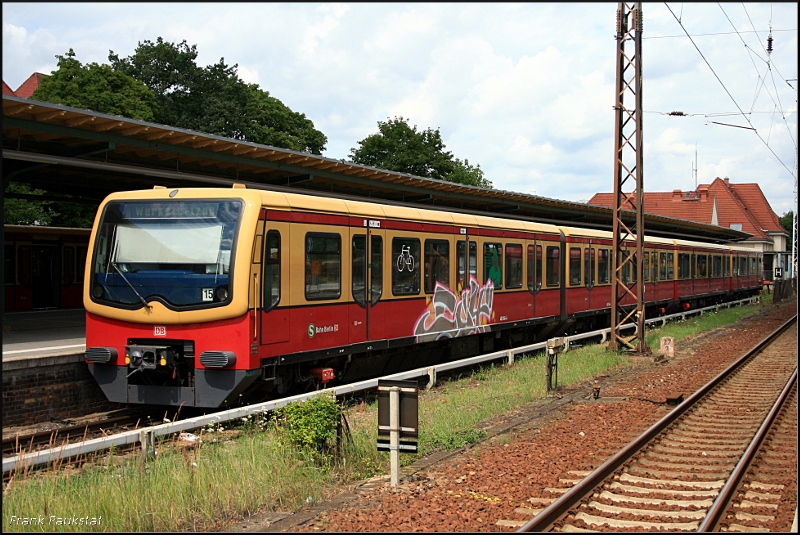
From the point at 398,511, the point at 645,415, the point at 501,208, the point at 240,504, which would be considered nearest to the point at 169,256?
the point at 240,504

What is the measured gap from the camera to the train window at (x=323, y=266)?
11.0 metres

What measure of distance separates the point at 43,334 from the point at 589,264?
45.7 feet

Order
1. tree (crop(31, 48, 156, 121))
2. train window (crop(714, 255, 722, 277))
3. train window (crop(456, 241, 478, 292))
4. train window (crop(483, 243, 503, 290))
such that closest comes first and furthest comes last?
1. train window (crop(456, 241, 478, 292))
2. train window (crop(483, 243, 503, 290))
3. train window (crop(714, 255, 722, 277))
4. tree (crop(31, 48, 156, 121))

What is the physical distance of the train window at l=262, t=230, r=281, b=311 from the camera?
33.0ft

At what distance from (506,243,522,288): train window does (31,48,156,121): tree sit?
28.2 m

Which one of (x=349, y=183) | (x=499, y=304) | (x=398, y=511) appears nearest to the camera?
(x=398, y=511)

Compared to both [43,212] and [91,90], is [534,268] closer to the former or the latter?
[43,212]

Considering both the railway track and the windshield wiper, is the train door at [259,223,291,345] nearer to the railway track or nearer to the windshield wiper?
the windshield wiper

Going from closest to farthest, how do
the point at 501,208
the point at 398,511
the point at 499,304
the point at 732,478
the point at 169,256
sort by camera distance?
the point at 398,511 → the point at 732,478 → the point at 169,256 → the point at 499,304 → the point at 501,208

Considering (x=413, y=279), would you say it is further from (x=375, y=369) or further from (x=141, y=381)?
(x=141, y=381)

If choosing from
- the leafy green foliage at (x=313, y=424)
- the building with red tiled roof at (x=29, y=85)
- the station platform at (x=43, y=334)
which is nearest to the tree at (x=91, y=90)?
the building with red tiled roof at (x=29, y=85)

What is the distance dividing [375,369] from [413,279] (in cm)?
170

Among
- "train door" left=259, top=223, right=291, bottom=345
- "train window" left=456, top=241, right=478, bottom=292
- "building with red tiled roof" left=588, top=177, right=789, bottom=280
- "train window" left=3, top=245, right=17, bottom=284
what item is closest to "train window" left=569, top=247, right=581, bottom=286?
"train window" left=456, top=241, right=478, bottom=292

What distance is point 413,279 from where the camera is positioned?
13.7 meters
